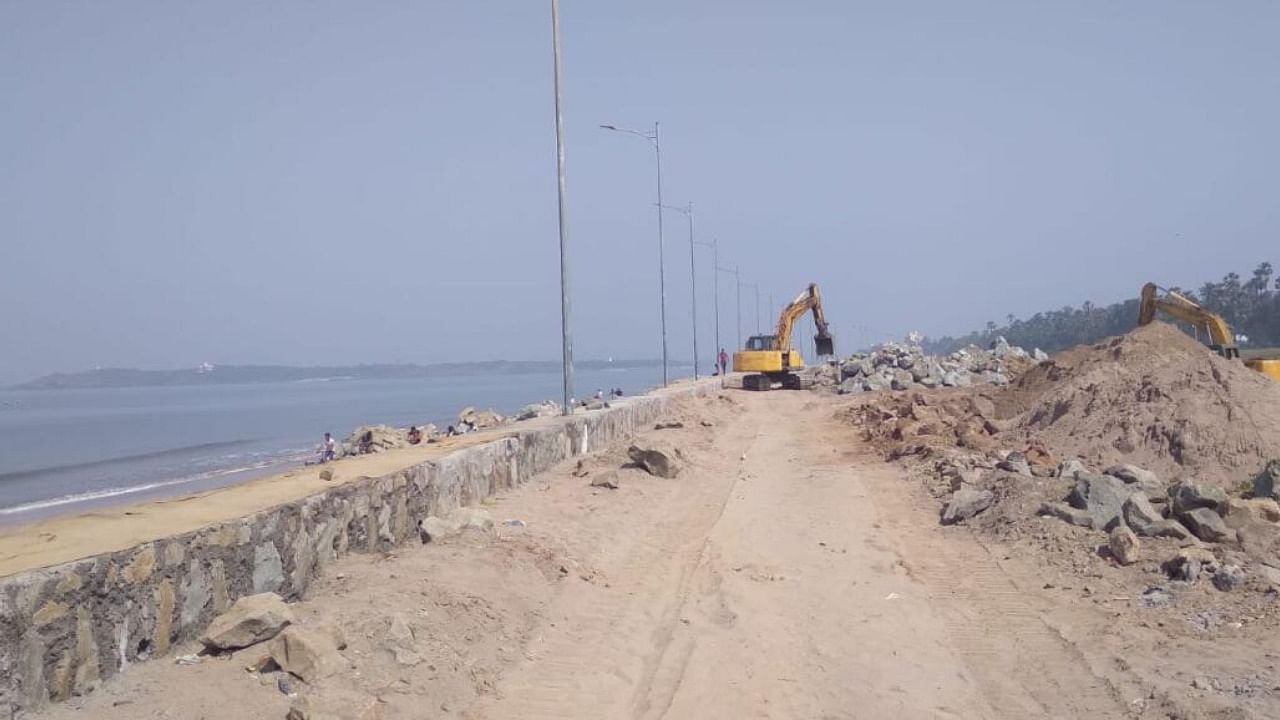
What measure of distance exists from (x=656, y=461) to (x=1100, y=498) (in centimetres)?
665

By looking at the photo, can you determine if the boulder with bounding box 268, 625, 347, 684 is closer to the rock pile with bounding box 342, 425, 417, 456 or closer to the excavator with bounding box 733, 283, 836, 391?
the rock pile with bounding box 342, 425, 417, 456

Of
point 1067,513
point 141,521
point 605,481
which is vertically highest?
point 141,521

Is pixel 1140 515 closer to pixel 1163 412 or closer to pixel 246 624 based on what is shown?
pixel 1163 412

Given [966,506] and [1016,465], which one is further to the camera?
[1016,465]

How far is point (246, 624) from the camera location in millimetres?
5887

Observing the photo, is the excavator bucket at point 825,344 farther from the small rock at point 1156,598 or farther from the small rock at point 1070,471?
the small rock at point 1156,598

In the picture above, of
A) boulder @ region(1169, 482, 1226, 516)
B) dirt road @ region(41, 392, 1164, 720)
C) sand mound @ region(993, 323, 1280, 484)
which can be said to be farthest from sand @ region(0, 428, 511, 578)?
sand mound @ region(993, 323, 1280, 484)

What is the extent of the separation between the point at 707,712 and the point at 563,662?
4.37ft

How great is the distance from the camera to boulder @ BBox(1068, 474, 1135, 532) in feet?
35.3

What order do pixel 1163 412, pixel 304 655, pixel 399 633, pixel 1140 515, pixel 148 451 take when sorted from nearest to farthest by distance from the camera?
pixel 304 655 < pixel 399 633 < pixel 1140 515 < pixel 1163 412 < pixel 148 451

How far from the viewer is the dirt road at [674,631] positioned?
6.11 metres

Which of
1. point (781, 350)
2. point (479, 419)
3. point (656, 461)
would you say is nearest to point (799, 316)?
point (781, 350)

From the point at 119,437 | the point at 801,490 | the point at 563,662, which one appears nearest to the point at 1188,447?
the point at 801,490

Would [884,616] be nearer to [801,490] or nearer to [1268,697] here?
[1268,697]
